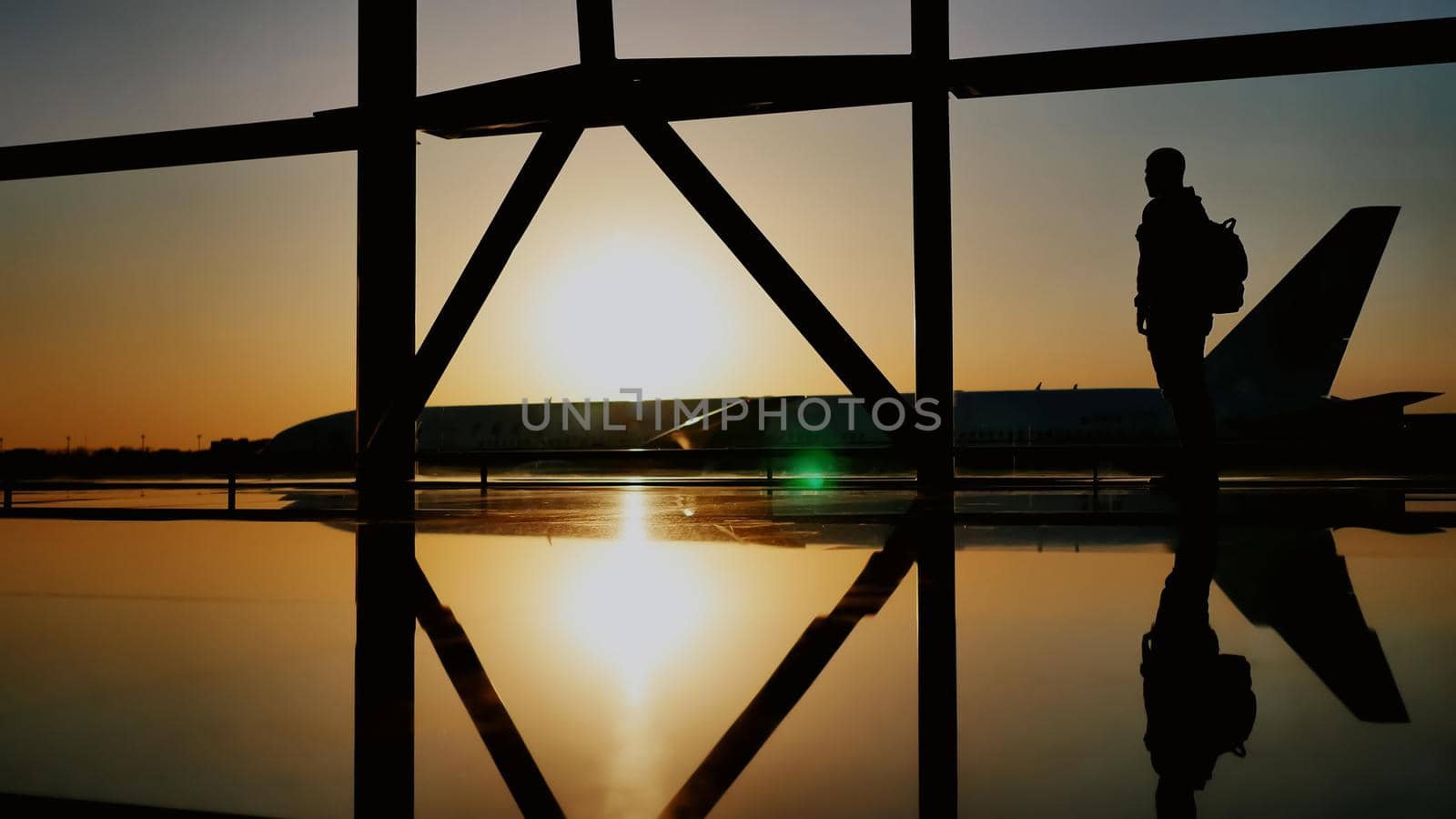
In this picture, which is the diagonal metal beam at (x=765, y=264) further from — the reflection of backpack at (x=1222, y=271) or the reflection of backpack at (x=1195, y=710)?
the reflection of backpack at (x=1195, y=710)

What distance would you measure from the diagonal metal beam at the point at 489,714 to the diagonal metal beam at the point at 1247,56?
13.8ft

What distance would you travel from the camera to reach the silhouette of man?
497 cm

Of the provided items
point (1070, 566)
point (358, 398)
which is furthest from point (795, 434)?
point (1070, 566)

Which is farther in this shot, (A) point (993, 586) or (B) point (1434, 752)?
(A) point (993, 586)

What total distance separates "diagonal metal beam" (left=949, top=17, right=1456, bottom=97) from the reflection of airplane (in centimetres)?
591

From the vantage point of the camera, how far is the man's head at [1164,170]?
16.8 ft

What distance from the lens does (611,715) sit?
163cm

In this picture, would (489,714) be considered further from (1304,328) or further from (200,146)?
(1304,328)

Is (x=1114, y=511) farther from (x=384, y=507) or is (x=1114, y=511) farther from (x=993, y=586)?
(x=384, y=507)

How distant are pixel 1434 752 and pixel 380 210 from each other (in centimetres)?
624

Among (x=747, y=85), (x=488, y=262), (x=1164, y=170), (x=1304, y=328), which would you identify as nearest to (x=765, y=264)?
(x=747, y=85)

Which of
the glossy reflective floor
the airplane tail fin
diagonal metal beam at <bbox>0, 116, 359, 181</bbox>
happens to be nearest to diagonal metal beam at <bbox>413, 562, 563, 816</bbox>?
the glossy reflective floor

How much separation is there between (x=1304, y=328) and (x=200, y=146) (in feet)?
59.5

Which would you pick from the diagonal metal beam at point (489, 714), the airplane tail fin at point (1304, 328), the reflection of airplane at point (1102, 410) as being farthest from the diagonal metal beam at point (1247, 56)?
the airplane tail fin at point (1304, 328)
